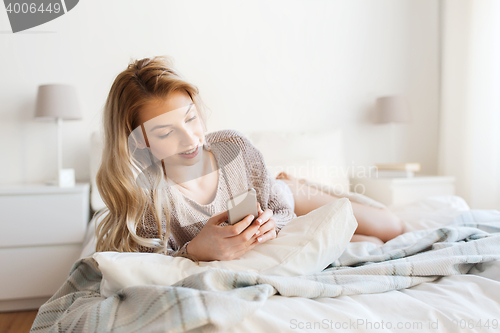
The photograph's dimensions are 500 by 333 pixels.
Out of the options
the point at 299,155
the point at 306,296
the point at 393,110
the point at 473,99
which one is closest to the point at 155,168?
the point at 306,296

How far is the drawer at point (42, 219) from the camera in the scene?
1.79m

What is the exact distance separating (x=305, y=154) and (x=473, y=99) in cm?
125

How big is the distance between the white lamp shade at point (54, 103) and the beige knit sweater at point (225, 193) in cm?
115

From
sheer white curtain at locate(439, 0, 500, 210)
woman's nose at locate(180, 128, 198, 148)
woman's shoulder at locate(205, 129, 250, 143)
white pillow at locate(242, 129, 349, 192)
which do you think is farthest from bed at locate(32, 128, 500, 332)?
sheer white curtain at locate(439, 0, 500, 210)

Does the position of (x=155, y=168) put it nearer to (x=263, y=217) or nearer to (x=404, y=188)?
(x=263, y=217)

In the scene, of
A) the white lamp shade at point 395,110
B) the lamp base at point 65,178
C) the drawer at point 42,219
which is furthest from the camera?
the white lamp shade at point 395,110

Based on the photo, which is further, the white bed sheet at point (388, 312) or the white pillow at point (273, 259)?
the white pillow at point (273, 259)

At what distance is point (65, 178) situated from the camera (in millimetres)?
1989

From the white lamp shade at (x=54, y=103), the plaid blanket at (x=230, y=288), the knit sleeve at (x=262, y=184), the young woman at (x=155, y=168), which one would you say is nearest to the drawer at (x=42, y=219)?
the white lamp shade at (x=54, y=103)

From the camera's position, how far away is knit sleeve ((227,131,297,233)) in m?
1.19

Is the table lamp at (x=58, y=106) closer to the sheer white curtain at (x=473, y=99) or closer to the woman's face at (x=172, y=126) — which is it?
the woman's face at (x=172, y=126)

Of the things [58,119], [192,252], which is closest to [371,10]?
[58,119]

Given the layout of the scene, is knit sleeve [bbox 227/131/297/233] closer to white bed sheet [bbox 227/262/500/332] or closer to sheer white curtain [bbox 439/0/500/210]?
white bed sheet [bbox 227/262/500/332]

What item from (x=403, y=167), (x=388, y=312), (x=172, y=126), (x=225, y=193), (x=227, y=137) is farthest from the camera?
(x=403, y=167)
